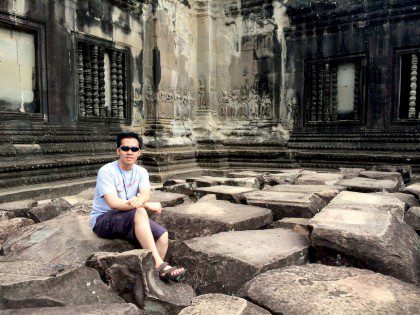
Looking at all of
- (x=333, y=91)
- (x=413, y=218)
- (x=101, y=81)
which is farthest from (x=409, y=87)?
(x=101, y=81)

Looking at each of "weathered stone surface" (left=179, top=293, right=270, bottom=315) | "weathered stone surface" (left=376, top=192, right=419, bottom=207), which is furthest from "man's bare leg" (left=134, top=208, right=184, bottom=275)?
"weathered stone surface" (left=376, top=192, right=419, bottom=207)

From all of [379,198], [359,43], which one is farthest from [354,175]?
[359,43]

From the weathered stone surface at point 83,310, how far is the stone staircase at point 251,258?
17mm

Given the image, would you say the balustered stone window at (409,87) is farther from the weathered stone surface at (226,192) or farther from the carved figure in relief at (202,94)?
the weathered stone surface at (226,192)

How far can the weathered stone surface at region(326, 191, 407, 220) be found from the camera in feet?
11.6

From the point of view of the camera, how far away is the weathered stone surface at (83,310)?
1843 mm

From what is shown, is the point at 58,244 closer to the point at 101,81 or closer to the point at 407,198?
the point at 407,198

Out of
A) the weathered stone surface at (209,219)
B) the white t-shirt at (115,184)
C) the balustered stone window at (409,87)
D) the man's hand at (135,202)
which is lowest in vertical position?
the weathered stone surface at (209,219)

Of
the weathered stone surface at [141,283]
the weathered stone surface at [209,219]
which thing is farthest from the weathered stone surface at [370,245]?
the weathered stone surface at [141,283]

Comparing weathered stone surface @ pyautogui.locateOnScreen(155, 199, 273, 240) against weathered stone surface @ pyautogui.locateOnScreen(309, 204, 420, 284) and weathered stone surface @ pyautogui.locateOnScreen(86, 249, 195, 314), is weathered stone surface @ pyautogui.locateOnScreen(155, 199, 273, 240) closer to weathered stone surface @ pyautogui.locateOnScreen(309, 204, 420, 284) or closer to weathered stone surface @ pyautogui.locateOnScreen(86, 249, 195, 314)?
weathered stone surface @ pyautogui.locateOnScreen(309, 204, 420, 284)

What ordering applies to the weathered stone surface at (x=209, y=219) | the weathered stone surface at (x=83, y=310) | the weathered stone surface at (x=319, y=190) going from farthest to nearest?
the weathered stone surface at (x=319, y=190)
the weathered stone surface at (x=209, y=219)
the weathered stone surface at (x=83, y=310)

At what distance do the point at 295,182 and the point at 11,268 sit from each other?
4137 millimetres

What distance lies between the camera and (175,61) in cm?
838

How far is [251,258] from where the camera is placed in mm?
2562
